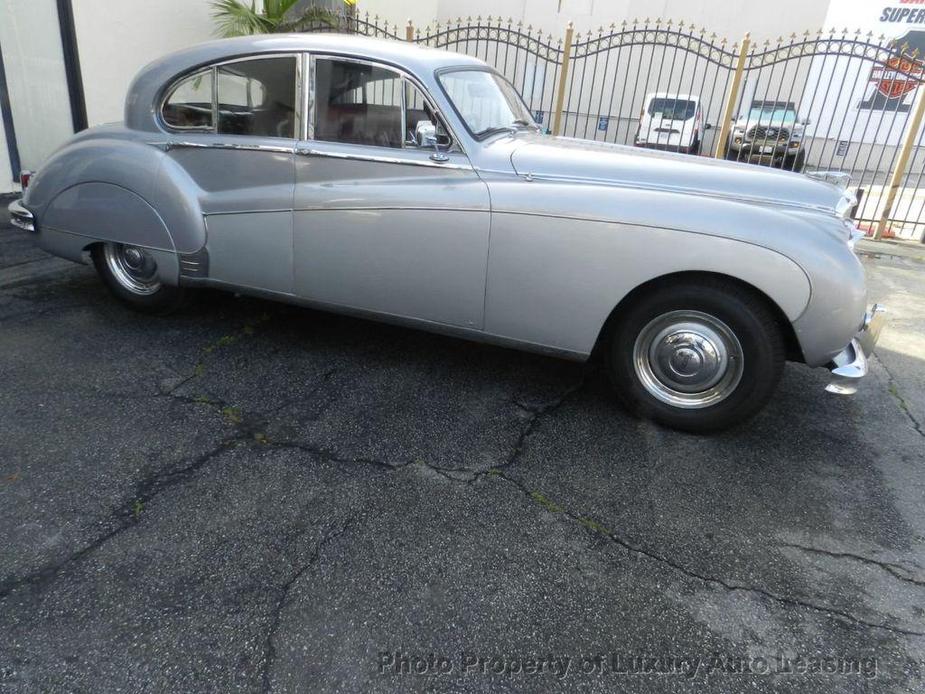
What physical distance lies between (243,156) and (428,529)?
8.32 ft

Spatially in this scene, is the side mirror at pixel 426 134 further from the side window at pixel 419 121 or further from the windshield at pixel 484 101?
the windshield at pixel 484 101

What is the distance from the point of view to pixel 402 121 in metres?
3.39

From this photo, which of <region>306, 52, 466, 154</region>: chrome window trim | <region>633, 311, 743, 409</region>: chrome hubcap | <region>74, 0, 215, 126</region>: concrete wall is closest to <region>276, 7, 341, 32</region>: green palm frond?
<region>74, 0, 215, 126</region>: concrete wall

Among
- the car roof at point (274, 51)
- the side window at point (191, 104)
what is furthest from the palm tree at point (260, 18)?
the side window at point (191, 104)

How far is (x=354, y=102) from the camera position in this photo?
11.6ft

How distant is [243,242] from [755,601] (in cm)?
327

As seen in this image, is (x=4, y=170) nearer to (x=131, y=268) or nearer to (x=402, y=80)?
(x=131, y=268)

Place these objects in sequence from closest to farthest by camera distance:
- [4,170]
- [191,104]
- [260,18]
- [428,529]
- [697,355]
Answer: [428,529] < [697,355] < [191,104] < [4,170] < [260,18]

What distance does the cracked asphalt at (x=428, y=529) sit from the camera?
6.22ft

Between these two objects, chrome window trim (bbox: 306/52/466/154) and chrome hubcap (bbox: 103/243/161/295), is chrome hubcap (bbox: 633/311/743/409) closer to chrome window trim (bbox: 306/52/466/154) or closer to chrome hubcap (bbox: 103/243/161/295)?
chrome window trim (bbox: 306/52/466/154)

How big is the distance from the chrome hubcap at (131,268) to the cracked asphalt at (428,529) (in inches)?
20.7

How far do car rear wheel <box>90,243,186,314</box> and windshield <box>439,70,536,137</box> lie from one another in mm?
2320

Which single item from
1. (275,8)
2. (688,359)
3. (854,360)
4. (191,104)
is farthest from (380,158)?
(275,8)

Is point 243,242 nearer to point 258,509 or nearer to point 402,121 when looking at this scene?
point 402,121
